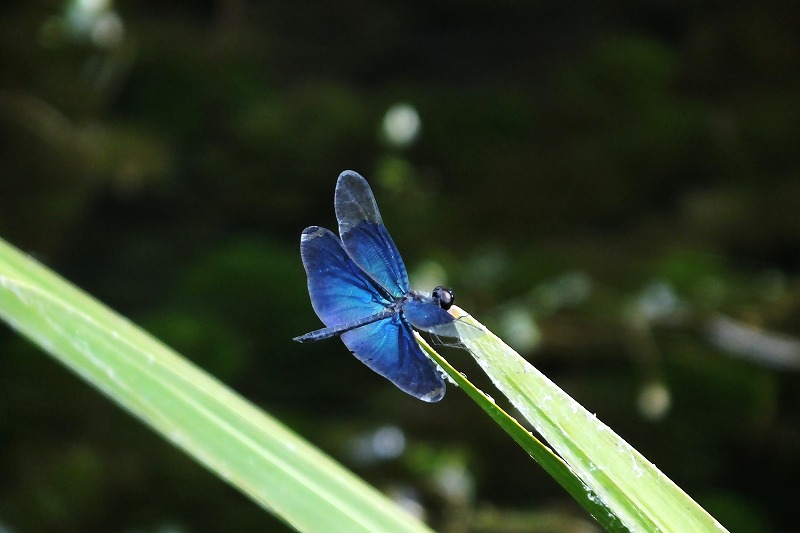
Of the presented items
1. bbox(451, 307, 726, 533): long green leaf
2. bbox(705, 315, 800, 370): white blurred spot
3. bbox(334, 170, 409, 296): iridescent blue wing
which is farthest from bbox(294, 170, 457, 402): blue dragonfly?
bbox(705, 315, 800, 370): white blurred spot

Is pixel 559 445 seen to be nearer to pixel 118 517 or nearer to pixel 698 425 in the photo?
pixel 118 517

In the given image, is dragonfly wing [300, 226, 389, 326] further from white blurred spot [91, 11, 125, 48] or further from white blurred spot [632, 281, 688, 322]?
white blurred spot [632, 281, 688, 322]

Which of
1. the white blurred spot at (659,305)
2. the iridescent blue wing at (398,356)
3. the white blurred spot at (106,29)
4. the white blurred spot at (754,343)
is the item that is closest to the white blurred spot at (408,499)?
the white blurred spot at (659,305)

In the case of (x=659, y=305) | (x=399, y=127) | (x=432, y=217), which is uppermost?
(x=399, y=127)

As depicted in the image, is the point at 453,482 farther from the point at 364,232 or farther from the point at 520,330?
the point at 364,232

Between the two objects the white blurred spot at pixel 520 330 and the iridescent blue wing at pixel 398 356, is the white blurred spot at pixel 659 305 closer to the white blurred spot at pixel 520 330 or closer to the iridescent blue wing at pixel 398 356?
the white blurred spot at pixel 520 330

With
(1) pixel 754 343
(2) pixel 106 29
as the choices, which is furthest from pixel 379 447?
(2) pixel 106 29
